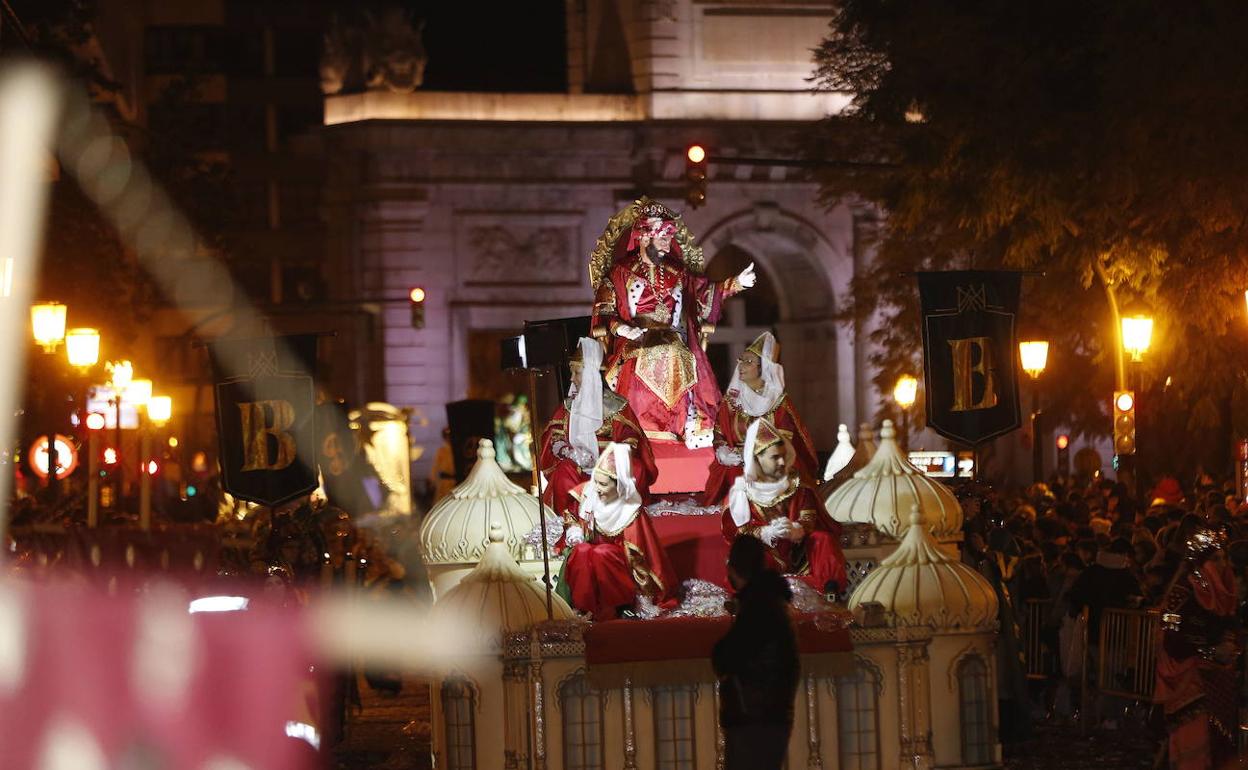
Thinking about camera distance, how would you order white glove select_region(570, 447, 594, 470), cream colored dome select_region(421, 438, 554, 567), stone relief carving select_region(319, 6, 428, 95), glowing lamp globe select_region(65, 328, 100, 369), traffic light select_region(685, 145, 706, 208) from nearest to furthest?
1. white glove select_region(570, 447, 594, 470)
2. cream colored dome select_region(421, 438, 554, 567)
3. glowing lamp globe select_region(65, 328, 100, 369)
4. traffic light select_region(685, 145, 706, 208)
5. stone relief carving select_region(319, 6, 428, 95)

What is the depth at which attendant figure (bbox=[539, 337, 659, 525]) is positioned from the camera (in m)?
15.5

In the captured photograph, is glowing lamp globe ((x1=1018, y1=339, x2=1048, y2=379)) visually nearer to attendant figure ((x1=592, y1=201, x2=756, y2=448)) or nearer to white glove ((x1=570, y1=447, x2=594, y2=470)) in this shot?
attendant figure ((x1=592, y1=201, x2=756, y2=448))

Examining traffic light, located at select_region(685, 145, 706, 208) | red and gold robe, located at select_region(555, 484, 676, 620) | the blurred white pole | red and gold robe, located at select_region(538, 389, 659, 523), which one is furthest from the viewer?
the blurred white pole

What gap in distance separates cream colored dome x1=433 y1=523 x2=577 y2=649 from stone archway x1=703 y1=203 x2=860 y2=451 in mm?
37757

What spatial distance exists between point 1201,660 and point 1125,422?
12.8m

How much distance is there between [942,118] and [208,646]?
18.5 meters

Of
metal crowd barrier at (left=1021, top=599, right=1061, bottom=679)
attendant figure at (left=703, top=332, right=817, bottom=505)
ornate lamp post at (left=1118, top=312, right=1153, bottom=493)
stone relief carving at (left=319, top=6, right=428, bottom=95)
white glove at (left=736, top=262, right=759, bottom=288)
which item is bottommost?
metal crowd barrier at (left=1021, top=599, right=1061, bottom=679)

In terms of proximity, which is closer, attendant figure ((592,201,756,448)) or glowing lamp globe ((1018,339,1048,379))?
attendant figure ((592,201,756,448))

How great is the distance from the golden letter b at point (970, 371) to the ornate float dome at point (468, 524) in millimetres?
3886

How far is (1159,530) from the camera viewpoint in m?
21.9

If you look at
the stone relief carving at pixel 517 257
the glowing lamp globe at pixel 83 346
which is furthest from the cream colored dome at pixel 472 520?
the stone relief carving at pixel 517 257

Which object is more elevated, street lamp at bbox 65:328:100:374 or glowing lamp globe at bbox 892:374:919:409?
street lamp at bbox 65:328:100:374

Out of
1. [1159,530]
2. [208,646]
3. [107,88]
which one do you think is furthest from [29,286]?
[208,646]

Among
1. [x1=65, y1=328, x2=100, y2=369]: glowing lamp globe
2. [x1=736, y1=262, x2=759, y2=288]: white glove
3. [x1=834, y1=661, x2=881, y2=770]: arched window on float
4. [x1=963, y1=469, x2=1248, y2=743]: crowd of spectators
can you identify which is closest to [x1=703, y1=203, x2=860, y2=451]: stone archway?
[x1=65, y1=328, x2=100, y2=369]: glowing lamp globe
